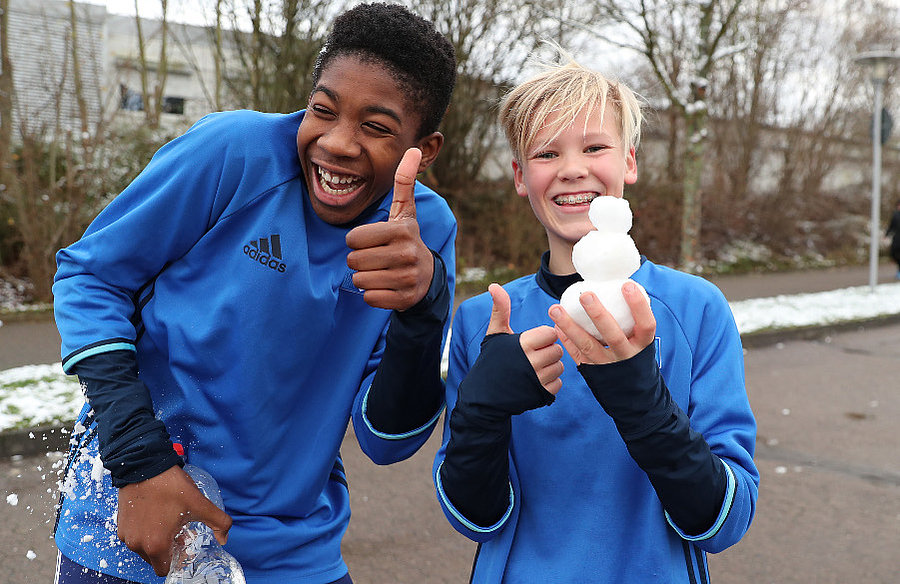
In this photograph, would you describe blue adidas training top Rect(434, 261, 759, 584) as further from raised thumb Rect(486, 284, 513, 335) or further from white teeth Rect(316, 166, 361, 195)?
white teeth Rect(316, 166, 361, 195)

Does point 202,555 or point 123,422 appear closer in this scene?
point 123,422

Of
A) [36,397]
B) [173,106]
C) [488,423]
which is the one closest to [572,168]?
[488,423]

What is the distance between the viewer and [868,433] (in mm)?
6504

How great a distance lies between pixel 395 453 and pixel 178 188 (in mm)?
809

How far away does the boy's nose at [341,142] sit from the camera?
1.83m

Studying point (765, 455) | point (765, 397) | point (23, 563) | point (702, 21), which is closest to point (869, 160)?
point (702, 21)

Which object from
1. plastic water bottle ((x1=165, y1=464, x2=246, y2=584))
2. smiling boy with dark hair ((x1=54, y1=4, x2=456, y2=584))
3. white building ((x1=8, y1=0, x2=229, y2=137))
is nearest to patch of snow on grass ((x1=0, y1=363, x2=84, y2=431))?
smiling boy with dark hair ((x1=54, y1=4, x2=456, y2=584))

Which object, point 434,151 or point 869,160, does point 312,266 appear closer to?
point 434,151

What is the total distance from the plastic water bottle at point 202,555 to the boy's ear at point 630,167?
1.21 metres

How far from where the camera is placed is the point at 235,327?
6.00 feet

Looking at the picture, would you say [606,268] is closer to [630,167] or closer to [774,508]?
[630,167]

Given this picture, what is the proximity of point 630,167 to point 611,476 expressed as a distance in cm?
74

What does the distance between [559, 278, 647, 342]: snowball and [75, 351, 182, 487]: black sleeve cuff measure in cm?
88

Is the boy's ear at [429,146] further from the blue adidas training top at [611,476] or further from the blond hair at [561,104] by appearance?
the blue adidas training top at [611,476]
